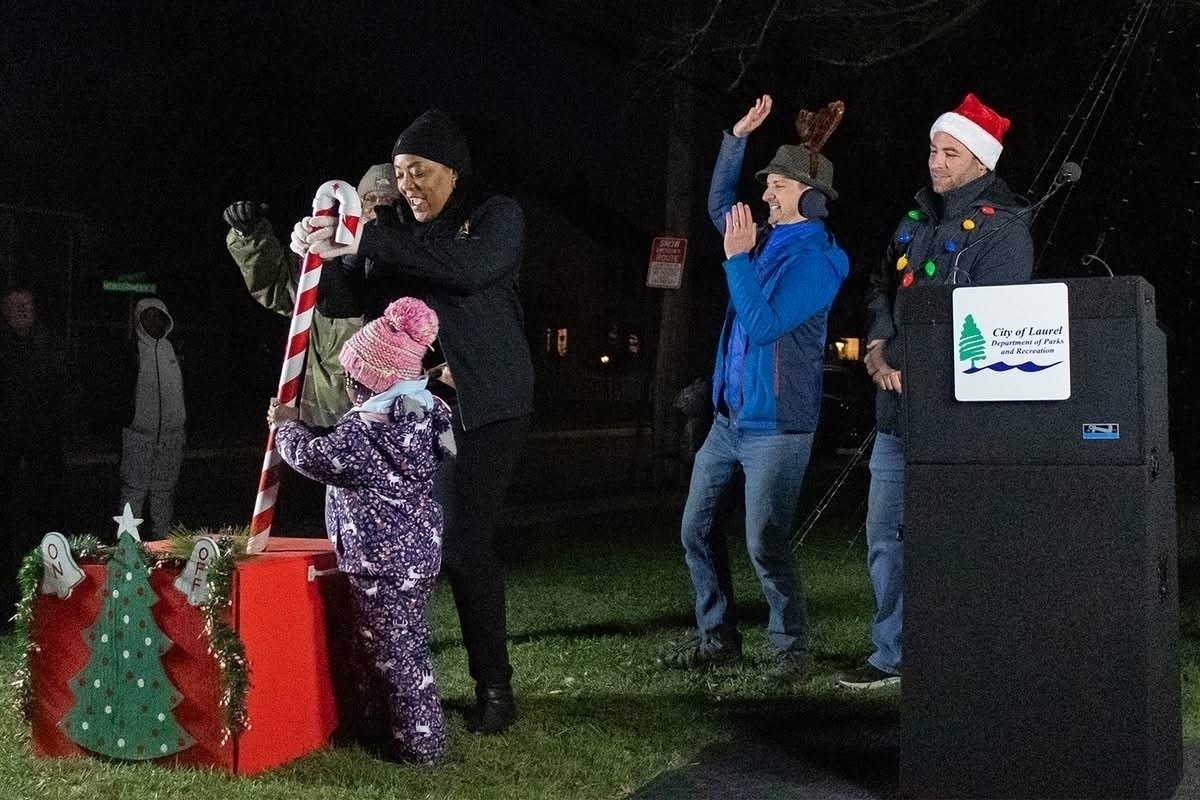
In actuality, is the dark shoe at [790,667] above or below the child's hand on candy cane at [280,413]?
below

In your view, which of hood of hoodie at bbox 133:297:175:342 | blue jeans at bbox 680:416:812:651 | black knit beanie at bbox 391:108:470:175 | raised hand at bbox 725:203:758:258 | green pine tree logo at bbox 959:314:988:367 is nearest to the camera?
green pine tree logo at bbox 959:314:988:367

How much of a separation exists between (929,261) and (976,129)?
515 millimetres

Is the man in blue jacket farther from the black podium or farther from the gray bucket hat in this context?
the black podium

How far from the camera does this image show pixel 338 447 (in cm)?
443

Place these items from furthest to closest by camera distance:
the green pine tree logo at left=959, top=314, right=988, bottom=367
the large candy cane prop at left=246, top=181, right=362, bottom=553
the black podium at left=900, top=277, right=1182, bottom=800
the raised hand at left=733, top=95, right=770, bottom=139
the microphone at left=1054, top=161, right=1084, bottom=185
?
1. the raised hand at left=733, top=95, right=770, bottom=139
2. the large candy cane prop at left=246, top=181, right=362, bottom=553
3. the microphone at left=1054, top=161, right=1084, bottom=185
4. the green pine tree logo at left=959, top=314, right=988, bottom=367
5. the black podium at left=900, top=277, right=1182, bottom=800

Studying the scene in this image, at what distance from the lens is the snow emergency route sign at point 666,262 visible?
17406 millimetres

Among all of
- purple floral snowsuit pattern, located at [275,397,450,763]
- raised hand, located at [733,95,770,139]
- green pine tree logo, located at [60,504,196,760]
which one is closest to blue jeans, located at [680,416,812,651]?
raised hand, located at [733,95,770,139]

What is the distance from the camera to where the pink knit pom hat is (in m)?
4.54

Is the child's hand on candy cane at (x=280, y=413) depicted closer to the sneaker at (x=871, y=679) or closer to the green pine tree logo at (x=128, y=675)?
the green pine tree logo at (x=128, y=675)

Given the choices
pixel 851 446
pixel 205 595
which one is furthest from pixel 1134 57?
pixel 205 595

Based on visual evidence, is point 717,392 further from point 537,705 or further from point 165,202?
point 165,202

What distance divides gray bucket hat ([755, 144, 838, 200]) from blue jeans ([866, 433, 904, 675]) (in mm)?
1106

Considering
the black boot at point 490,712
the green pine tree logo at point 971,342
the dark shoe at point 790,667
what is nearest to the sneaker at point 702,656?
the dark shoe at point 790,667

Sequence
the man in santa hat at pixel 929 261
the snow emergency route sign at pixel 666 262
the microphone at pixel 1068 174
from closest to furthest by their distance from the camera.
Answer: the microphone at pixel 1068 174
the man in santa hat at pixel 929 261
the snow emergency route sign at pixel 666 262
